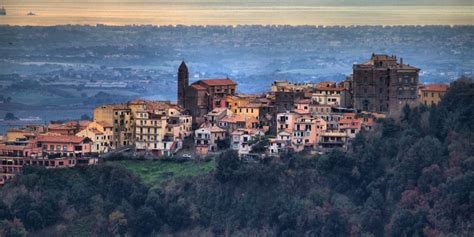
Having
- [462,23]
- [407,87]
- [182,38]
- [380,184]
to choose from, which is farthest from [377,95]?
[182,38]

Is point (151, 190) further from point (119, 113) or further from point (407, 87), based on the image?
point (407, 87)

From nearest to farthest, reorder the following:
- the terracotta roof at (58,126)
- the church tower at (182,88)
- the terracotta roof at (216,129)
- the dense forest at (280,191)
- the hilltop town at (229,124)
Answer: the dense forest at (280,191)
the hilltop town at (229,124)
the terracotta roof at (216,129)
the terracotta roof at (58,126)
the church tower at (182,88)

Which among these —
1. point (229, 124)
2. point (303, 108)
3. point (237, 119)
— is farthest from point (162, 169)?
point (303, 108)

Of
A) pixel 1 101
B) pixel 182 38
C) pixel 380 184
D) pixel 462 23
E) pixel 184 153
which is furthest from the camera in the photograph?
pixel 182 38

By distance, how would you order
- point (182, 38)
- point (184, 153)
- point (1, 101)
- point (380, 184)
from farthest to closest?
point (182, 38) → point (1, 101) → point (184, 153) → point (380, 184)

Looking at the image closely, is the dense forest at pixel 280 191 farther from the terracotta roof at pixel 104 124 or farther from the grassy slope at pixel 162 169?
the terracotta roof at pixel 104 124

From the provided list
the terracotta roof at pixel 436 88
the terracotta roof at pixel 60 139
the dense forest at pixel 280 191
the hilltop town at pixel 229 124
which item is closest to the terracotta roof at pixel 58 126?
the hilltop town at pixel 229 124

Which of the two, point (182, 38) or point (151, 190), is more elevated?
point (182, 38)
